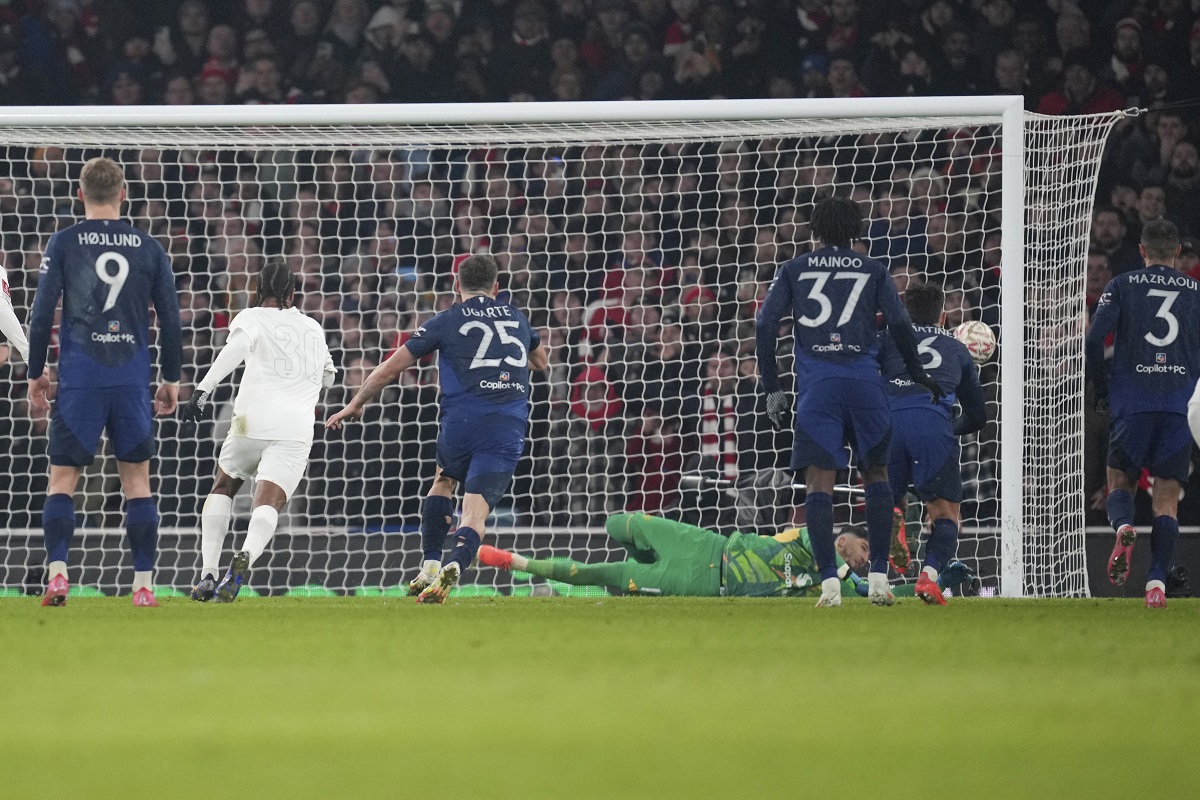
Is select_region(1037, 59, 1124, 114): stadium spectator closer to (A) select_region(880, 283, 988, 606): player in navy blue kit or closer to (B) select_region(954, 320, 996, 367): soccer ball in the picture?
(B) select_region(954, 320, 996, 367): soccer ball

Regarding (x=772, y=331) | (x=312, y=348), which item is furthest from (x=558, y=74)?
(x=772, y=331)

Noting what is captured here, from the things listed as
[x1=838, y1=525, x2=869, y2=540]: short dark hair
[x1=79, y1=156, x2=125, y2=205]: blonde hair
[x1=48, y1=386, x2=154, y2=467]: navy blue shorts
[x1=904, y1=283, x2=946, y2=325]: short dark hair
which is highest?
[x1=79, y1=156, x2=125, y2=205]: blonde hair

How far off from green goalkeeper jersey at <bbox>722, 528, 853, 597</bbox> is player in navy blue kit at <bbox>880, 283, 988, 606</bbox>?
75cm

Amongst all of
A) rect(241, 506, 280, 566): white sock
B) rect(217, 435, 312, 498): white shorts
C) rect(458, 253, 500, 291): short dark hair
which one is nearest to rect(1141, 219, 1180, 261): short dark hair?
rect(458, 253, 500, 291): short dark hair

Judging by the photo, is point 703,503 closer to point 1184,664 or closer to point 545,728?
point 1184,664

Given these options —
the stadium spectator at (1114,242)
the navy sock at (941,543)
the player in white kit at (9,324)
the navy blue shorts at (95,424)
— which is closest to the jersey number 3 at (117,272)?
the navy blue shorts at (95,424)

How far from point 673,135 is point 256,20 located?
16.9 feet

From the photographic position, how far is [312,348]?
860 centimetres

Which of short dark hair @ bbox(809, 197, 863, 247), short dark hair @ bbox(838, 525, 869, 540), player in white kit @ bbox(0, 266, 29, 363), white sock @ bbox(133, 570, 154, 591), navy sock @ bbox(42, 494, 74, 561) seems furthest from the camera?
short dark hair @ bbox(838, 525, 869, 540)

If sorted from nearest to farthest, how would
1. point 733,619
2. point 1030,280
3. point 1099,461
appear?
point 733,619
point 1030,280
point 1099,461

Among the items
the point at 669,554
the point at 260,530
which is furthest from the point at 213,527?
the point at 669,554

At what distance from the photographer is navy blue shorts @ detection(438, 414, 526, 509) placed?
7.98 m

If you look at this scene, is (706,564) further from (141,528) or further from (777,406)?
(141,528)

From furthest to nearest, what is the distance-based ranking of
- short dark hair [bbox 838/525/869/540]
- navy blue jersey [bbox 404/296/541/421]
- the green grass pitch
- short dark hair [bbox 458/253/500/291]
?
short dark hair [bbox 838/525/869/540] < short dark hair [bbox 458/253/500/291] < navy blue jersey [bbox 404/296/541/421] < the green grass pitch
